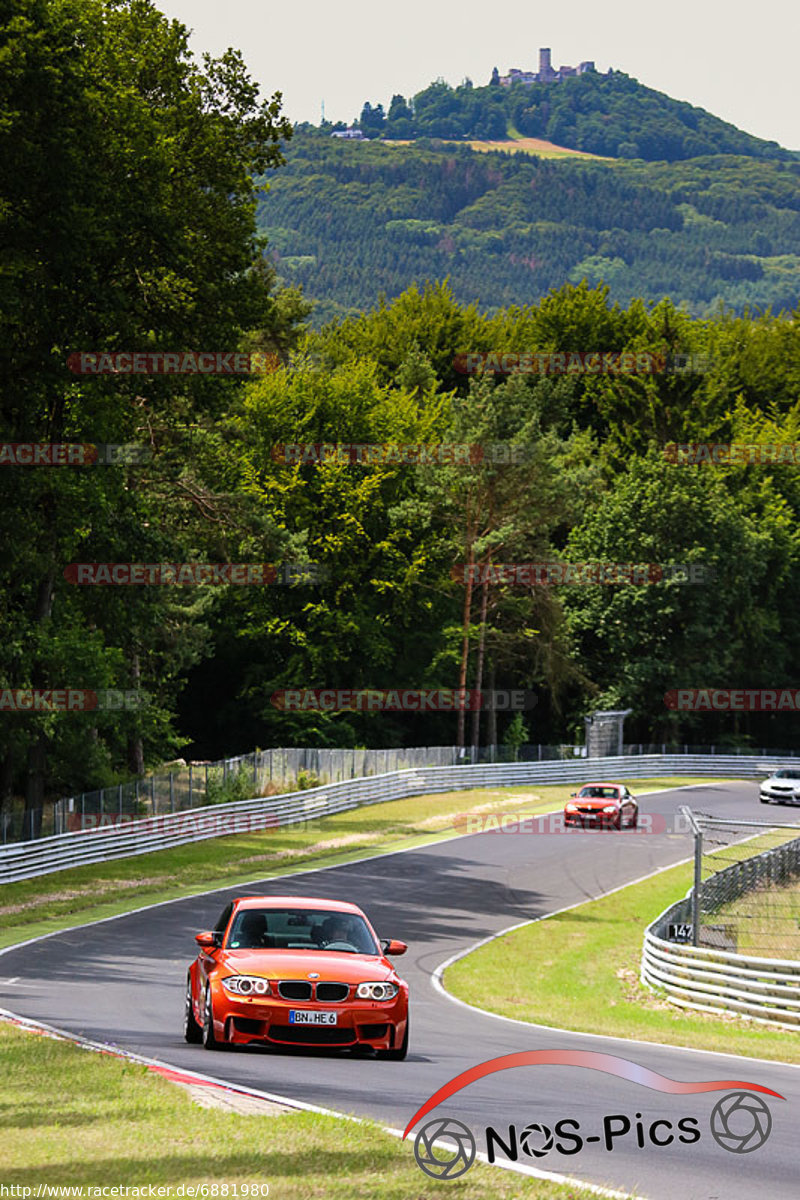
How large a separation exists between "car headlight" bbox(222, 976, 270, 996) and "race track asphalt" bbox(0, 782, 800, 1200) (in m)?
0.52

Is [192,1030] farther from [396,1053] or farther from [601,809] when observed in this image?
[601,809]

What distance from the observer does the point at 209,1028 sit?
1274cm

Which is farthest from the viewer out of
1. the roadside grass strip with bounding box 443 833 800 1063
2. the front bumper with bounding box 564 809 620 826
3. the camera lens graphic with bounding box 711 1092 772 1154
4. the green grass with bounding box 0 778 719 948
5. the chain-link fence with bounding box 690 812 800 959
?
the front bumper with bounding box 564 809 620 826

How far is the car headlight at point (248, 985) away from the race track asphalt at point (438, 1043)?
0.52 m

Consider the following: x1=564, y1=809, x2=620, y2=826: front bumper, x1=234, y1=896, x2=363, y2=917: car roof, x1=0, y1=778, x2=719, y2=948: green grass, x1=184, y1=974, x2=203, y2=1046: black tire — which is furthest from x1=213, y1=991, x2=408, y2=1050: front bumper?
x1=564, y1=809, x2=620, y2=826: front bumper

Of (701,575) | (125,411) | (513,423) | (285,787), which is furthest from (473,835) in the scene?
(701,575)

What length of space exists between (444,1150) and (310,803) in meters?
40.8

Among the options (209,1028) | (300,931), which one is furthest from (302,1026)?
(300,931)

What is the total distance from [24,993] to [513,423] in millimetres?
55918

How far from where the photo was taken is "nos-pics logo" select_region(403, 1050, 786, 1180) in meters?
8.65

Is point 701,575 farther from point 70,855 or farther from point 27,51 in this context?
point 27,51

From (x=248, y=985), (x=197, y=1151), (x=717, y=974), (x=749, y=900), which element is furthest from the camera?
(x=749, y=900)

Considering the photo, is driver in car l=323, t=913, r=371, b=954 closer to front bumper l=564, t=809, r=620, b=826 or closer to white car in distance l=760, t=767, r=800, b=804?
front bumper l=564, t=809, r=620, b=826

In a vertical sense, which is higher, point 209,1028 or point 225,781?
point 209,1028
